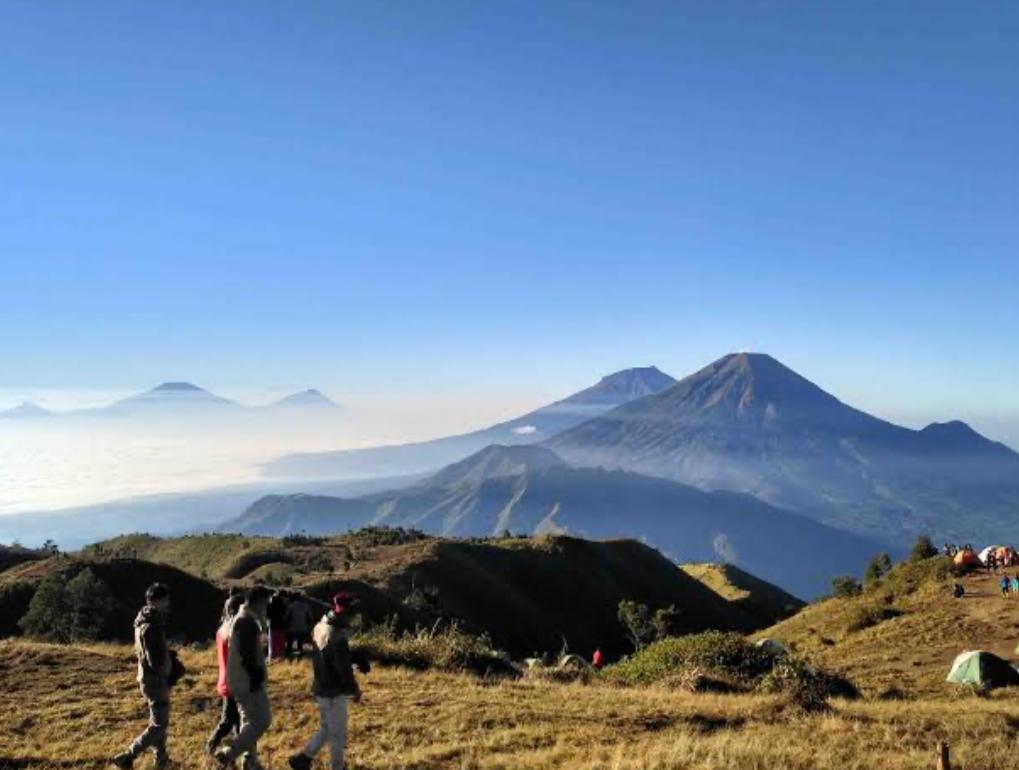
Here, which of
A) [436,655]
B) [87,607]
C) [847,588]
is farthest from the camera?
[847,588]

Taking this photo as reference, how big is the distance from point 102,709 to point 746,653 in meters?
16.9

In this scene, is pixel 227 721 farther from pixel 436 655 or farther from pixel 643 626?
pixel 643 626

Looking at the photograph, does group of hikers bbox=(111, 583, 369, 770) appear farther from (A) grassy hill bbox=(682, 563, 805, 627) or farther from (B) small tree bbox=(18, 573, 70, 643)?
(A) grassy hill bbox=(682, 563, 805, 627)

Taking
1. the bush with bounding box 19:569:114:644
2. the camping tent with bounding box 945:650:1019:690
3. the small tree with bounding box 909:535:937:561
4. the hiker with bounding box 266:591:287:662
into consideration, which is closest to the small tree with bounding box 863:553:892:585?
the small tree with bounding box 909:535:937:561

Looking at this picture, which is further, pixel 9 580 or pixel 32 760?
pixel 9 580

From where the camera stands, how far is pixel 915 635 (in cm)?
3903

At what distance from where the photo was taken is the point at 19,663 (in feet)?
62.9

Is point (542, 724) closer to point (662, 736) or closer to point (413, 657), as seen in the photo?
point (662, 736)

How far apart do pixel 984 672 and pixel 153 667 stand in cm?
2619

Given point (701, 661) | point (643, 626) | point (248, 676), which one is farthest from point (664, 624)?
point (248, 676)

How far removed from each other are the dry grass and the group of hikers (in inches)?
37.6

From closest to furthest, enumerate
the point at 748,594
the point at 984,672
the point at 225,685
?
the point at 225,685, the point at 984,672, the point at 748,594

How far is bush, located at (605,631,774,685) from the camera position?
22656mm

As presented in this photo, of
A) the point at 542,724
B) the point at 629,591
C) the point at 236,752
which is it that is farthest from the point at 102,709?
the point at 629,591
